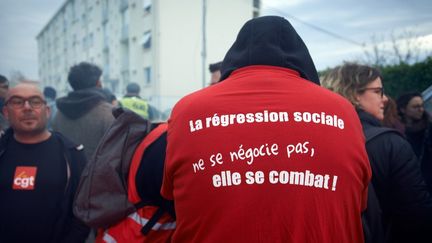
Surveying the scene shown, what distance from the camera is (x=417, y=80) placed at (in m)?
7.73

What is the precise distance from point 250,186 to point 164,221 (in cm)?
70

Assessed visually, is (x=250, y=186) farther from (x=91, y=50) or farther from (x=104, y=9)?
(x=91, y=50)

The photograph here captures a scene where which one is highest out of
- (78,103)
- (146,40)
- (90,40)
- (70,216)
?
(90,40)

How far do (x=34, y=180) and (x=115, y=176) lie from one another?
3.41 feet

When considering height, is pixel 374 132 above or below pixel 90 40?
below

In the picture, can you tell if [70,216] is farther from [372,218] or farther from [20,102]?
[372,218]

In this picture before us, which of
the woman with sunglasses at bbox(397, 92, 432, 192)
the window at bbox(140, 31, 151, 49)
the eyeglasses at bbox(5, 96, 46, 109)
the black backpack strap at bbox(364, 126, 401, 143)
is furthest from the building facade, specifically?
the black backpack strap at bbox(364, 126, 401, 143)

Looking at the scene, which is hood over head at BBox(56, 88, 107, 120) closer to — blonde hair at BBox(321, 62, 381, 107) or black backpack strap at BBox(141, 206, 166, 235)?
black backpack strap at BBox(141, 206, 166, 235)

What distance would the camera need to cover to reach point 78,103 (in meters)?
3.31

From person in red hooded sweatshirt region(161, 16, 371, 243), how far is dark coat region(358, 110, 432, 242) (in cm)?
67

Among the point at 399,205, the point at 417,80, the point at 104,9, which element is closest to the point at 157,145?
the point at 399,205

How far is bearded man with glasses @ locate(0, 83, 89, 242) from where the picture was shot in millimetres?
2373

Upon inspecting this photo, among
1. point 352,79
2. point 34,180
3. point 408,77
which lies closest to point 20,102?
point 34,180

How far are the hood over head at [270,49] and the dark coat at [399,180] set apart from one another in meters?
0.74
